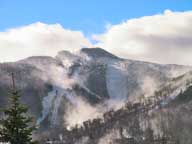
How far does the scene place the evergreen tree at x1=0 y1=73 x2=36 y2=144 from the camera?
34562mm

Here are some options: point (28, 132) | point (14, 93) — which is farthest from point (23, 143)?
point (14, 93)

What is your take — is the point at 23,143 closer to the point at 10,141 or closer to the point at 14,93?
the point at 10,141

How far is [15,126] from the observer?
1364 inches

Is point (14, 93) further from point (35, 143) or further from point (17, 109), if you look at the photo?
point (35, 143)

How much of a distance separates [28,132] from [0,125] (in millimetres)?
2022

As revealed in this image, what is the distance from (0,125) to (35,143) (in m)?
2.62

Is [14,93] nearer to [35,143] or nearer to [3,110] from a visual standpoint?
[3,110]

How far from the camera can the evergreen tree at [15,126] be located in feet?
113

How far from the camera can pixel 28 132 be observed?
34.9 m

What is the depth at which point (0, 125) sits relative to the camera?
116 ft

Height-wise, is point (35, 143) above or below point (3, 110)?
below

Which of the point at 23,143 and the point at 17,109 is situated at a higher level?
the point at 17,109

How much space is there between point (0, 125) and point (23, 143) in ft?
6.52

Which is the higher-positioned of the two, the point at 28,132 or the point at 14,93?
the point at 14,93
